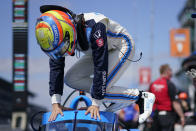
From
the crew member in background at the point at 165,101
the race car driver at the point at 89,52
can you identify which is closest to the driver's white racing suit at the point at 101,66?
the race car driver at the point at 89,52

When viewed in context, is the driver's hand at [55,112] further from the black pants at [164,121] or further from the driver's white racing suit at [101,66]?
the black pants at [164,121]

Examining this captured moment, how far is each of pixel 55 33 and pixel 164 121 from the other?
4.00 m

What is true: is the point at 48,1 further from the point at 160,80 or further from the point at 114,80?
the point at 160,80

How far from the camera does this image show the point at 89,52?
3.71m

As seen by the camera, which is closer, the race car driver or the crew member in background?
the race car driver

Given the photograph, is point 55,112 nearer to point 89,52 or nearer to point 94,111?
point 94,111

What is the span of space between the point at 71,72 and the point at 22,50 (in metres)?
3.80

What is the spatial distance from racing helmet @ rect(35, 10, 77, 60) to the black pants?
148 inches

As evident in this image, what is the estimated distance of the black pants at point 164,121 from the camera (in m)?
6.32

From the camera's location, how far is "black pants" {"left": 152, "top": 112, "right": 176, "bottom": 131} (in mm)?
6324

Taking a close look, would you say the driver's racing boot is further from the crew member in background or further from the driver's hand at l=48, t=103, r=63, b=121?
the crew member in background

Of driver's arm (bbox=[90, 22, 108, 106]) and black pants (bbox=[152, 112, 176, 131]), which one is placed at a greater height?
driver's arm (bbox=[90, 22, 108, 106])

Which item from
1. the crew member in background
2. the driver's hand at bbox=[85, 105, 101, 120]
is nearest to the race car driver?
the driver's hand at bbox=[85, 105, 101, 120]

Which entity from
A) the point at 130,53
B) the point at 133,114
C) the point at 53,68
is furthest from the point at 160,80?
the point at 133,114
